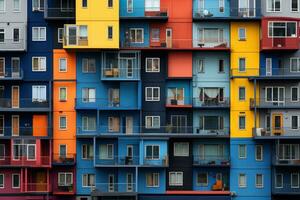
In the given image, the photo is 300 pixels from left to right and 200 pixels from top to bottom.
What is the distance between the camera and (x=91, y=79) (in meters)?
55.1

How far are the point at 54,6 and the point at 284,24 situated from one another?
17169 millimetres

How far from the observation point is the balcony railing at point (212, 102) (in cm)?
5447

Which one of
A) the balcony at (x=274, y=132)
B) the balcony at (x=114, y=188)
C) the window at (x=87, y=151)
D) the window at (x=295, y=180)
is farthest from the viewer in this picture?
the window at (x=87, y=151)

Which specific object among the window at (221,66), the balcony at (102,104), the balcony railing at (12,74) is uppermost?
the window at (221,66)

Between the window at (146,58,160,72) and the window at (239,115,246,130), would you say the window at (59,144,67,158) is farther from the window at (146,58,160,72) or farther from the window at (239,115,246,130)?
the window at (239,115,246,130)

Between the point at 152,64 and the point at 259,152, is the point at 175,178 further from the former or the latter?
the point at 152,64

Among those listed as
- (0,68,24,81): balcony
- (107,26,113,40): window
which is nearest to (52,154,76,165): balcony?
(0,68,24,81): balcony

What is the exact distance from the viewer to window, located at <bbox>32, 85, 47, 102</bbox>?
55.0 meters

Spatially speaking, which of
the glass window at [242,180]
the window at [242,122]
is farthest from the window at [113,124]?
the glass window at [242,180]

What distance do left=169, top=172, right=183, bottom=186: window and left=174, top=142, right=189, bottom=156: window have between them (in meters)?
1.48

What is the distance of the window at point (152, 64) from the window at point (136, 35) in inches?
62.7

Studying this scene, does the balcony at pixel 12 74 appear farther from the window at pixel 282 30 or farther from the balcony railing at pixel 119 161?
the window at pixel 282 30

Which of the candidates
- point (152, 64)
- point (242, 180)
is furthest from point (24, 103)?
point (242, 180)

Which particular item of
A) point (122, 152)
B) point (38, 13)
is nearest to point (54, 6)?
point (38, 13)
